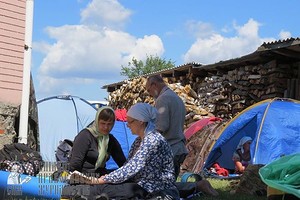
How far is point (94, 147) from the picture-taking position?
5293 millimetres

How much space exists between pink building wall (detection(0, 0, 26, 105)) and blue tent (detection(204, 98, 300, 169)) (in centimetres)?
371

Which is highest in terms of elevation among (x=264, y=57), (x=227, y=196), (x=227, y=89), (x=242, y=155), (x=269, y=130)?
(x=264, y=57)

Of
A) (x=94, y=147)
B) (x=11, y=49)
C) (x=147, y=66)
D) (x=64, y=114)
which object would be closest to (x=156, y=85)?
(x=94, y=147)

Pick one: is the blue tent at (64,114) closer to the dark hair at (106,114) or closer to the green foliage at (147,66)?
the dark hair at (106,114)

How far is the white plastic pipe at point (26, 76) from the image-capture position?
28.8 ft

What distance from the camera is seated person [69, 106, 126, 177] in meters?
5.15

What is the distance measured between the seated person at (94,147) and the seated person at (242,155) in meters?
4.24

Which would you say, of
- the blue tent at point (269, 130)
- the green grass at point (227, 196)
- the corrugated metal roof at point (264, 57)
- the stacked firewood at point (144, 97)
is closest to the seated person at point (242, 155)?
the blue tent at point (269, 130)

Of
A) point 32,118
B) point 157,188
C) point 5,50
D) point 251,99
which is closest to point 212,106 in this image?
point 251,99

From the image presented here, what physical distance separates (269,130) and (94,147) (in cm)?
453

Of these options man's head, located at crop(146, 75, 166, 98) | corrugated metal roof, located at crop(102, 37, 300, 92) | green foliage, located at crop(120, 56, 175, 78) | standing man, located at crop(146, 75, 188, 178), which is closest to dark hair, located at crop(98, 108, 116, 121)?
standing man, located at crop(146, 75, 188, 178)

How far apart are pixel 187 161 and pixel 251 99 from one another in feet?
9.75

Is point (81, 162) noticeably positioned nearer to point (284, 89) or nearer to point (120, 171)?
point (120, 171)

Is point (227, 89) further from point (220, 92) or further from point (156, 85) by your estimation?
point (156, 85)
